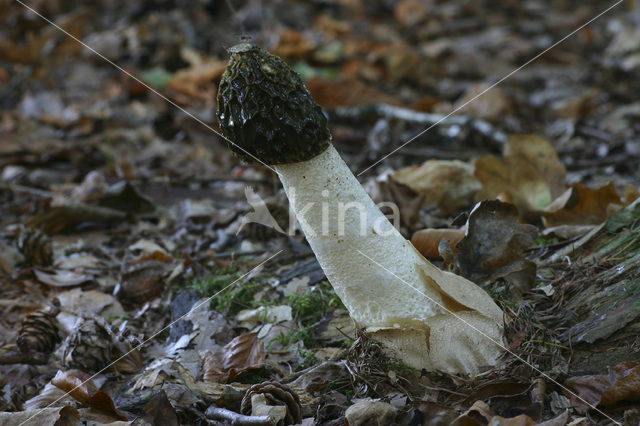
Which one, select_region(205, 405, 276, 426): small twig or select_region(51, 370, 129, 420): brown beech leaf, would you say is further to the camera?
select_region(51, 370, 129, 420): brown beech leaf

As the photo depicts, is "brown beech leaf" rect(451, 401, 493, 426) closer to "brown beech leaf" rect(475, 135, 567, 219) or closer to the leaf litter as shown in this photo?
the leaf litter

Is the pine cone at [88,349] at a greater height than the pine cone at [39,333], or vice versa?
the pine cone at [39,333]

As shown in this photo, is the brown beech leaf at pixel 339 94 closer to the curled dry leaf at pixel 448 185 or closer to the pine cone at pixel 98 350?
the curled dry leaf at pixel 448 185

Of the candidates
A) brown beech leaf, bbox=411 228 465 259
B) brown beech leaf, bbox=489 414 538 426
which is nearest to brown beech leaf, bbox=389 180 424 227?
brown beech leaf, bbox=411 228 465 259

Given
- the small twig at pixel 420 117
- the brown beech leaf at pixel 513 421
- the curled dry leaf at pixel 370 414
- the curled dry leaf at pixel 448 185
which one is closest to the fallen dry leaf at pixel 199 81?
the small twig at pixel 420 117

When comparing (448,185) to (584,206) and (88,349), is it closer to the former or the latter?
(584,206)

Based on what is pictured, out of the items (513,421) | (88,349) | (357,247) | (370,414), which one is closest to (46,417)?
(88,349)

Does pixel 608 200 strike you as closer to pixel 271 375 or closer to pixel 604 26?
pixel 271 375

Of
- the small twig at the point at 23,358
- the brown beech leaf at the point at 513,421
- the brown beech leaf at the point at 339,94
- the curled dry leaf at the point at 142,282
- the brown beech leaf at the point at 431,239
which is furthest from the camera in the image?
the brown beech leaf at the point at 339,94

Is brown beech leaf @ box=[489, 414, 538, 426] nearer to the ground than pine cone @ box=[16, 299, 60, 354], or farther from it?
nearer to the ground
